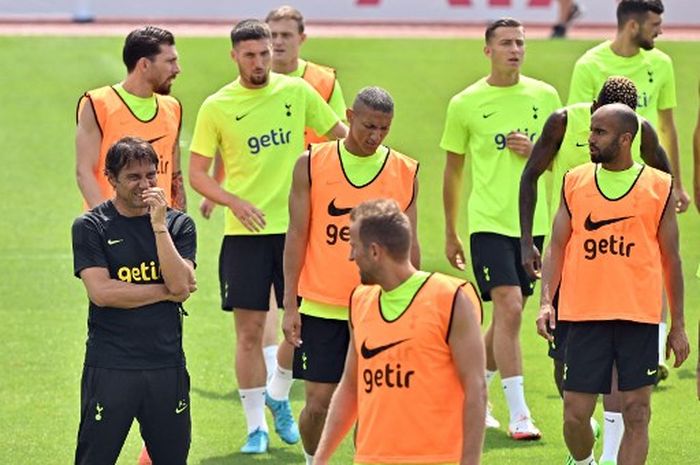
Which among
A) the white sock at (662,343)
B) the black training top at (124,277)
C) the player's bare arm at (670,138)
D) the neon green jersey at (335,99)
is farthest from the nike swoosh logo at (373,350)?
the player's bare arm at (670,138)

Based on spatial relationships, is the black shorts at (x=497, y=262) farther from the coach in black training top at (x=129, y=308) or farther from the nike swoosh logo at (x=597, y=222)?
the coach in black training top at (x=129, y=308)

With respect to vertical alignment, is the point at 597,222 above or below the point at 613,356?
above

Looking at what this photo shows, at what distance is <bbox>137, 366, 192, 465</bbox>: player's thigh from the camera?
9523 millimetres

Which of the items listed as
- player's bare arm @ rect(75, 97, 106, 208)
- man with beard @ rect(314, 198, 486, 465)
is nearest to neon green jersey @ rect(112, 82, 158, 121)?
player's bare arm @ rect(75, 97, 106, 208)

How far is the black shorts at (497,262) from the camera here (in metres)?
12.7

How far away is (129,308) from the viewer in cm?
948

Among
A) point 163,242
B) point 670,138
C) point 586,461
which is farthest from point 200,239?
point 163,242

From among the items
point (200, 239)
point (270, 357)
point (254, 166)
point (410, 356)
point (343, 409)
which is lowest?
point (270, 357)

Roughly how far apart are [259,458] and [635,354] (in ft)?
9.79

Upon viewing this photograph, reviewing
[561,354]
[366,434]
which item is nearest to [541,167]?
[561,354]

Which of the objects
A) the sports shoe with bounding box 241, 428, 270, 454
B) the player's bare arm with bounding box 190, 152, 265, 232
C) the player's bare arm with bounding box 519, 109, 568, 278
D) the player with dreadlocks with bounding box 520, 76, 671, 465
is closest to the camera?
the player with dreadlocks with bounding box 520, 76, 671, 465

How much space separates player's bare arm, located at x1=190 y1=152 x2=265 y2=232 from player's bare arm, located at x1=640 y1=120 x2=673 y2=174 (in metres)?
2.52

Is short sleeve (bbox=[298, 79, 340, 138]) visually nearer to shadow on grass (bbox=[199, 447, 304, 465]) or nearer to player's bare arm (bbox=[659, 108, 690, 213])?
shadow on grass (bbox=[199, 447, 304, 465])

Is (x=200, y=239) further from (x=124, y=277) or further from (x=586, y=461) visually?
(x=124, y=277)
